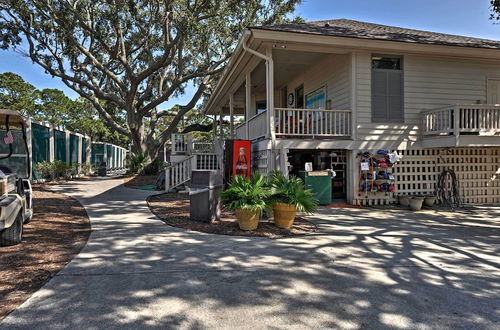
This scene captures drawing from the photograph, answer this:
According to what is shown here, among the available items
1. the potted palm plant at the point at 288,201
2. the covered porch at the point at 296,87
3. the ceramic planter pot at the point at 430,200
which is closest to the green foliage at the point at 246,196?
the potted palm plant at the point at 288,201

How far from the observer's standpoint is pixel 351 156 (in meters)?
8.88

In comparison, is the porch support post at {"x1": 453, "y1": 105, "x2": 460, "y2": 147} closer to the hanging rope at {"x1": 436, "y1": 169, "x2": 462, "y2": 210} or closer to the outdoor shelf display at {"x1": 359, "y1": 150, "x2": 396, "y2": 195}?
the hanging rope at {"x1": 436, "y1": 169, "x2": 462, "y2": 210}

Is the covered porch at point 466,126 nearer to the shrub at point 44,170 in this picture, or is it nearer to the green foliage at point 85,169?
the shrub at point 44,170

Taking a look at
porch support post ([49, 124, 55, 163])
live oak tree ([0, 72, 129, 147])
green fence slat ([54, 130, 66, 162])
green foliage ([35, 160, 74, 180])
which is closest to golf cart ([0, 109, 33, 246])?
green foliage ([35, 160, 74, 180])

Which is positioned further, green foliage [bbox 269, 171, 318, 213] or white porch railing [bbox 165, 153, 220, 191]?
white porch railing [bbox 165, 153, 220, 191]

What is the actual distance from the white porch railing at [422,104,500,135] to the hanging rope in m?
1.19

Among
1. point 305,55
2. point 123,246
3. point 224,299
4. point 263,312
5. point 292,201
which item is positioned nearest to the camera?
point 263,312

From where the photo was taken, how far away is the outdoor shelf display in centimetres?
868

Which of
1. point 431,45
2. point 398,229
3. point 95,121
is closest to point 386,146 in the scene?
point 431,45

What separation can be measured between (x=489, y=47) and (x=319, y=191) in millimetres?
6282

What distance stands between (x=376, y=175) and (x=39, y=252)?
25.6ft

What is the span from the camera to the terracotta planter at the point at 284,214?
5695 mm

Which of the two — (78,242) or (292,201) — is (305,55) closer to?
(292,201)

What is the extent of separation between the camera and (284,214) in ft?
18.9
